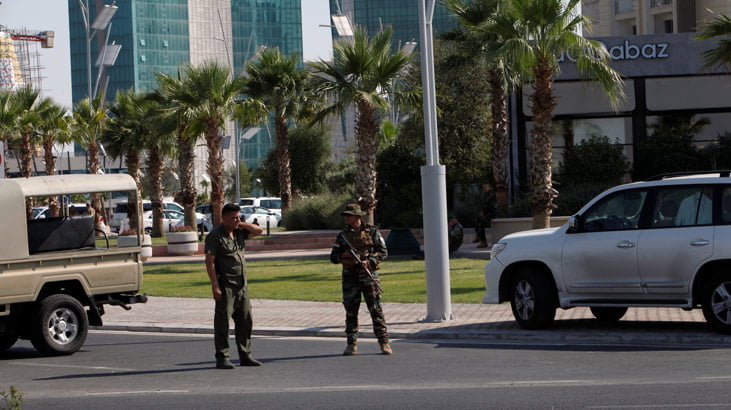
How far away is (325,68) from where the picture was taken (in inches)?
1134

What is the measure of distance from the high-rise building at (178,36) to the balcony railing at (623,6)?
7739 centimetres

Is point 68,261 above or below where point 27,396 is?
above

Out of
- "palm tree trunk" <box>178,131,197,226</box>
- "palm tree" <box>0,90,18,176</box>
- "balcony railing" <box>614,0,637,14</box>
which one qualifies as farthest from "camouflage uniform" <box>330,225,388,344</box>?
"balcony railing" <box>614,0,637,14</box>

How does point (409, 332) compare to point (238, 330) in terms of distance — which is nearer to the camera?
point (238, 330)

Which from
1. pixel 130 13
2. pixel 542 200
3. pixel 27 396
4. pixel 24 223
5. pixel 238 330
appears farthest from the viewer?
pixel 130 13

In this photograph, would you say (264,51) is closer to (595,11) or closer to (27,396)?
(27,396)

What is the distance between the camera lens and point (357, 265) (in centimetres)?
1185

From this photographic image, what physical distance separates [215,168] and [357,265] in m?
24.2

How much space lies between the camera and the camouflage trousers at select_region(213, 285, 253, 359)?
11.2m

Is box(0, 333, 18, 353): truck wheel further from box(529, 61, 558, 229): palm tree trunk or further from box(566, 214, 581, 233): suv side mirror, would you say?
box(529, 61, 558, 229): palm tree trunk

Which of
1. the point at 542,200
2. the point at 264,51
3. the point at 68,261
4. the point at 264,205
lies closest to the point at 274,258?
the point at 542,200

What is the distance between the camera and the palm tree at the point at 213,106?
113 ft

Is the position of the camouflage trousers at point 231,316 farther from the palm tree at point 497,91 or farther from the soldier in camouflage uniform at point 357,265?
the palm tree at point 497,91

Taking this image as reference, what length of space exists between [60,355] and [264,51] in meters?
31.4
